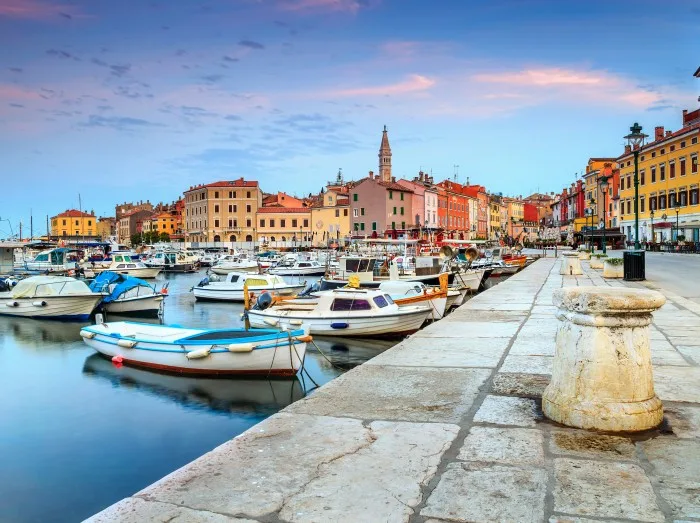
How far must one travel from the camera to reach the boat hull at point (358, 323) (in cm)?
1842

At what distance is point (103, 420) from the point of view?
1186cm

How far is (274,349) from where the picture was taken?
13.5 m

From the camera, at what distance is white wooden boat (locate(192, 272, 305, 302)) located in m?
29.7

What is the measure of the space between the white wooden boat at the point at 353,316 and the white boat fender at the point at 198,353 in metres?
5.14

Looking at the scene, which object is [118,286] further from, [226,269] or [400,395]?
[226,269]

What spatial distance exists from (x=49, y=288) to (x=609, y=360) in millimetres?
28002

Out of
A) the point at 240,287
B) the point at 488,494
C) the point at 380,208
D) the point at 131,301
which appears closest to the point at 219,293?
the point at 240,287

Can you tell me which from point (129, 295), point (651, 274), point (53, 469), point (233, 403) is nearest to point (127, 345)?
point (233, 403)

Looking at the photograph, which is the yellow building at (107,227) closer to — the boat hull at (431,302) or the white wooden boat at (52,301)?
the white wooden boat at (52,301)

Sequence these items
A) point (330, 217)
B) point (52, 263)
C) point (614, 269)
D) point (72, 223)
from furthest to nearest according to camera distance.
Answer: point (72, 223) → point (330, 217) → point (52, 263) → point (614, 269)

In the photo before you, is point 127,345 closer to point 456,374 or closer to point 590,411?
point 456,374

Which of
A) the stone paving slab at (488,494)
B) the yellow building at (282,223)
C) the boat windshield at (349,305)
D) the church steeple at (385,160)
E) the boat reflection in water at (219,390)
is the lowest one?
the boat reflection in water at (219,390)

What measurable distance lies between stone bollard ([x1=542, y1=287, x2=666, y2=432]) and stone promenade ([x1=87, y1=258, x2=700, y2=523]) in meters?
0.16

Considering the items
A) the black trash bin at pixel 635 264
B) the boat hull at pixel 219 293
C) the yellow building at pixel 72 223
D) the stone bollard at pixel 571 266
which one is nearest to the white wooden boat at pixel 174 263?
the boat hull at pixel 219 293
